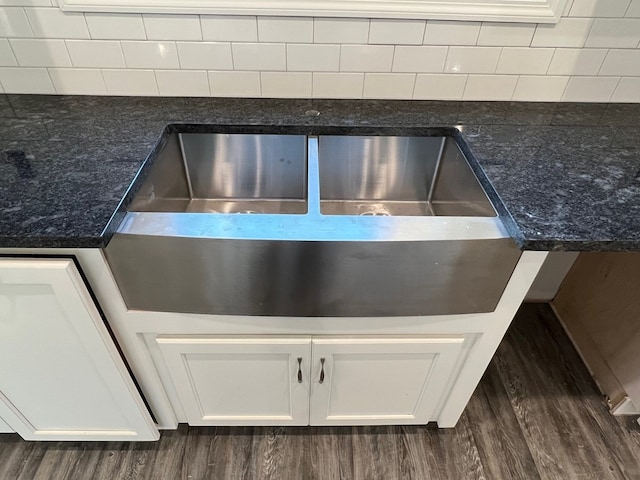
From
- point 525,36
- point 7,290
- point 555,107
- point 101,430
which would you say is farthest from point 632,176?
point 101,430

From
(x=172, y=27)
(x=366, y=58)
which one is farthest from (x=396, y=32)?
(x=172, y=27)

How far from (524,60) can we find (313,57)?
26.6 inches

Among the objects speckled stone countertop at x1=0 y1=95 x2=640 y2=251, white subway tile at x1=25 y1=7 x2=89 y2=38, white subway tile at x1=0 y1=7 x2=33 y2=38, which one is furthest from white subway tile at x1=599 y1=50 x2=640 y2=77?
white subway tile at x1=0 y1=7 x2=33 y2=38

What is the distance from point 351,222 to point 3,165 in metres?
0.84

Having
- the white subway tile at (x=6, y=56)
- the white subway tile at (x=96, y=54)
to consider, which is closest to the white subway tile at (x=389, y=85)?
the white subway tile at (x=96, y=54)

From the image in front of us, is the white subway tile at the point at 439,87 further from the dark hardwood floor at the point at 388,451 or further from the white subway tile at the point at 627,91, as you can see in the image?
the dark hardwood floor at the point at 388,451

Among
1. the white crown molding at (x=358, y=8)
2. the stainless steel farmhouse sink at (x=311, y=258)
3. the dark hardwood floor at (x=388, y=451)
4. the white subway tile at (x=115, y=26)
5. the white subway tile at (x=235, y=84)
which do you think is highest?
the white crown molding at (x=358, y=8)

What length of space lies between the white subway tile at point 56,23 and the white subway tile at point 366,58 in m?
0.78

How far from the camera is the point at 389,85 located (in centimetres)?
131

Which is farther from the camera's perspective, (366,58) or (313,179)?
(366,58)

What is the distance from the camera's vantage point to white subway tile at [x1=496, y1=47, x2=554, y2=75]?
4.09ft

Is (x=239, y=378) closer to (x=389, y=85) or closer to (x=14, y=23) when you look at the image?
(x=389, y=85)

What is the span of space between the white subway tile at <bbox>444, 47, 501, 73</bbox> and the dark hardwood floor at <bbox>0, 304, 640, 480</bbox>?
121 cm

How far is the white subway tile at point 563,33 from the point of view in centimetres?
120
